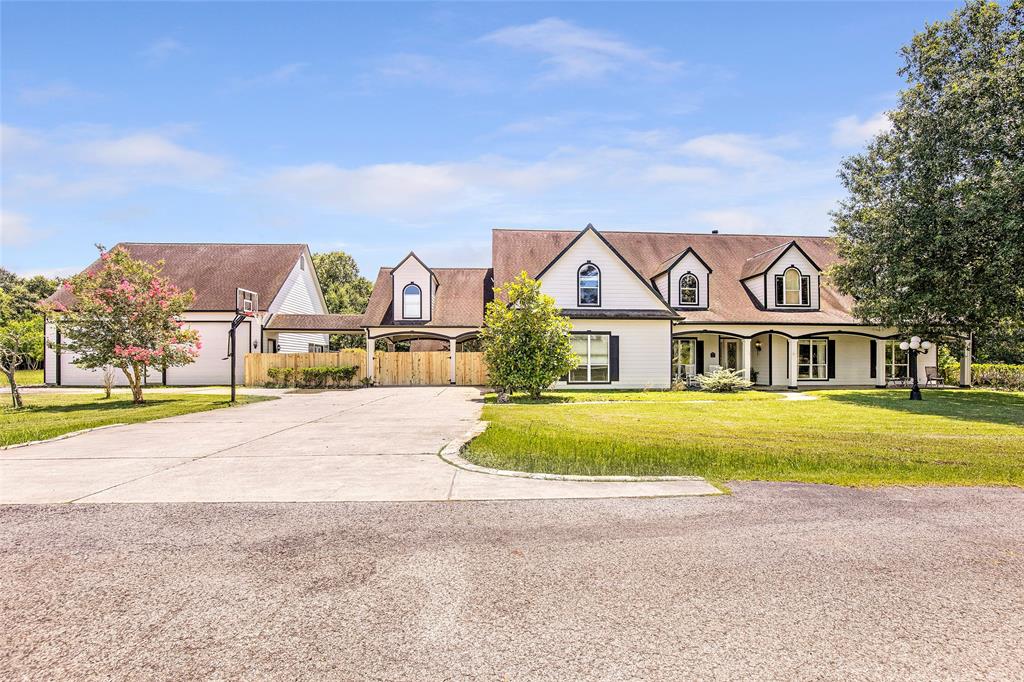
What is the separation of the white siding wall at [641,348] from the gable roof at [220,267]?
18332mm

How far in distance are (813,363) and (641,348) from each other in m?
8.83

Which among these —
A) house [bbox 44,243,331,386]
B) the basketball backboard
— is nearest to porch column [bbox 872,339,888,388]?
house [bbox 44,243,331,386]

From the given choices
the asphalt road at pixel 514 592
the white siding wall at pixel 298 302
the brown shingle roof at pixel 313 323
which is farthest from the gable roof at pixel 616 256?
the asphalt road at pixel 514 592

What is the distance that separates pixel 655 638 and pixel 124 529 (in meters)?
4.81

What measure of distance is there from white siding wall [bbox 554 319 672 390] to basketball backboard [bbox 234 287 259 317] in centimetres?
1636

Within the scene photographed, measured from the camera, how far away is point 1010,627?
3535mm

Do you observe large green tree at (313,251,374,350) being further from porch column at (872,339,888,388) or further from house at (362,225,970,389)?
porch column at (872,339,888,388)

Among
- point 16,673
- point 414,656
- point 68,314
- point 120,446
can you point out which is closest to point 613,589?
point 414,656

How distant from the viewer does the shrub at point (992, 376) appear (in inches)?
1077

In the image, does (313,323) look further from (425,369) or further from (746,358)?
(746,358)

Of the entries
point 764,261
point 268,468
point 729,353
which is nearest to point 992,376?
point 764,261

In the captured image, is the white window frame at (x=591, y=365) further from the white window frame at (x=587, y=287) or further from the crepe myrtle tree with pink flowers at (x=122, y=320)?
the crepe myrtle tree with pink flowers at (x=122, y=320)

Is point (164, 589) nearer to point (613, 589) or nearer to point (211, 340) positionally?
point (613, 589)

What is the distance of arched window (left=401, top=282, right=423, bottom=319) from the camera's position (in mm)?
29000
